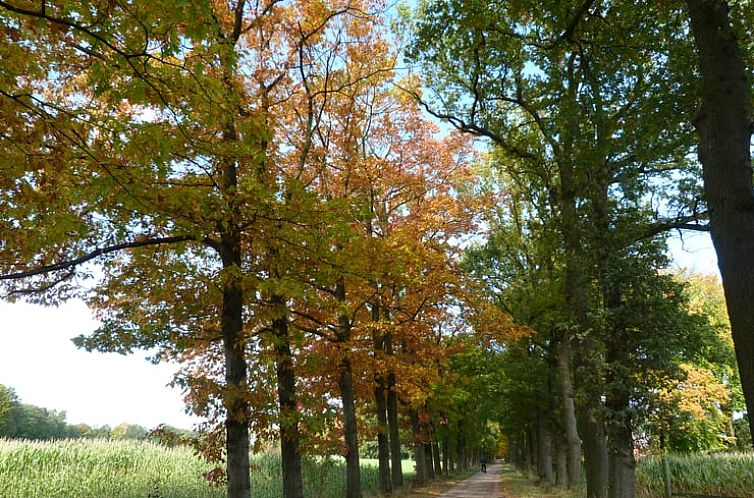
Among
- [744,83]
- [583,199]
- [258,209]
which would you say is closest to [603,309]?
[583,199]

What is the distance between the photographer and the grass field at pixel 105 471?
40.2 feet

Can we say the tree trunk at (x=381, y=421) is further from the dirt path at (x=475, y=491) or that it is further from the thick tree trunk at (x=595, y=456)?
the thick tree trunk at (x=595, y=456)

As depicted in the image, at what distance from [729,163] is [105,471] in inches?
622

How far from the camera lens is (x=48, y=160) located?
557 centimetres

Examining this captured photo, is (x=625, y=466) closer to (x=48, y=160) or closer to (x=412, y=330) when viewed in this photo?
(x=412, y=330)

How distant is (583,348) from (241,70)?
10894mm

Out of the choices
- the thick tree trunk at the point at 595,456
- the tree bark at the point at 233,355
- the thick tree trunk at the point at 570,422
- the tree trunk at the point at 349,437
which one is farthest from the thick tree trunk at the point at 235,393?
the thick tree trunk at the point at 570,422

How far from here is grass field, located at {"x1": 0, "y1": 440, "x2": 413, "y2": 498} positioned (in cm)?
1226

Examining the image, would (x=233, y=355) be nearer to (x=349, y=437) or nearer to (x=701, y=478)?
(x=349, y=437)

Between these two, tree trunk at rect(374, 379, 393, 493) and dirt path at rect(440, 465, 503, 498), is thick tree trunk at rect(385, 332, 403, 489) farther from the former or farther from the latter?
dirt path at rect(440, 465, 503, 498)

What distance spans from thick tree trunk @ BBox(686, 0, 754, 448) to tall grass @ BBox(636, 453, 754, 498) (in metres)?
15.1

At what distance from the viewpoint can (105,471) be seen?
45.0 feet

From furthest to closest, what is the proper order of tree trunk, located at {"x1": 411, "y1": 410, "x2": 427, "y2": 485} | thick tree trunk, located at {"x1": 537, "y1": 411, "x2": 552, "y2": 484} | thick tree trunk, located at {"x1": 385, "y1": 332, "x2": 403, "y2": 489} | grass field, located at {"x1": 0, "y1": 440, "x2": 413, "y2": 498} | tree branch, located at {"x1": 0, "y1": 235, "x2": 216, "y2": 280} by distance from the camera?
thick tree trunk, located at {"x1": 537, "y1": 411, "x2": 552, "y2": 484}
tree trunk, located at {"x1": 411, "y1": 410, "x2": 427, "y2": 485}
thick tree trunk, located at {"x1": 385, "y1": 332, "x2": 403, "y2": 489}
grass field, located at {"x1": 0, "y1": 440, "x2": 413, "y2": 498}
tree branch, located at {"x1": 0, "y1": 235, "x2": 216, "y2": 280}

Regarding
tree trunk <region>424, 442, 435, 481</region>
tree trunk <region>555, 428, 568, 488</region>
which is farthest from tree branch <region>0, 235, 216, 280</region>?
tree trunk <region>424, 442, 435, 481</region>
